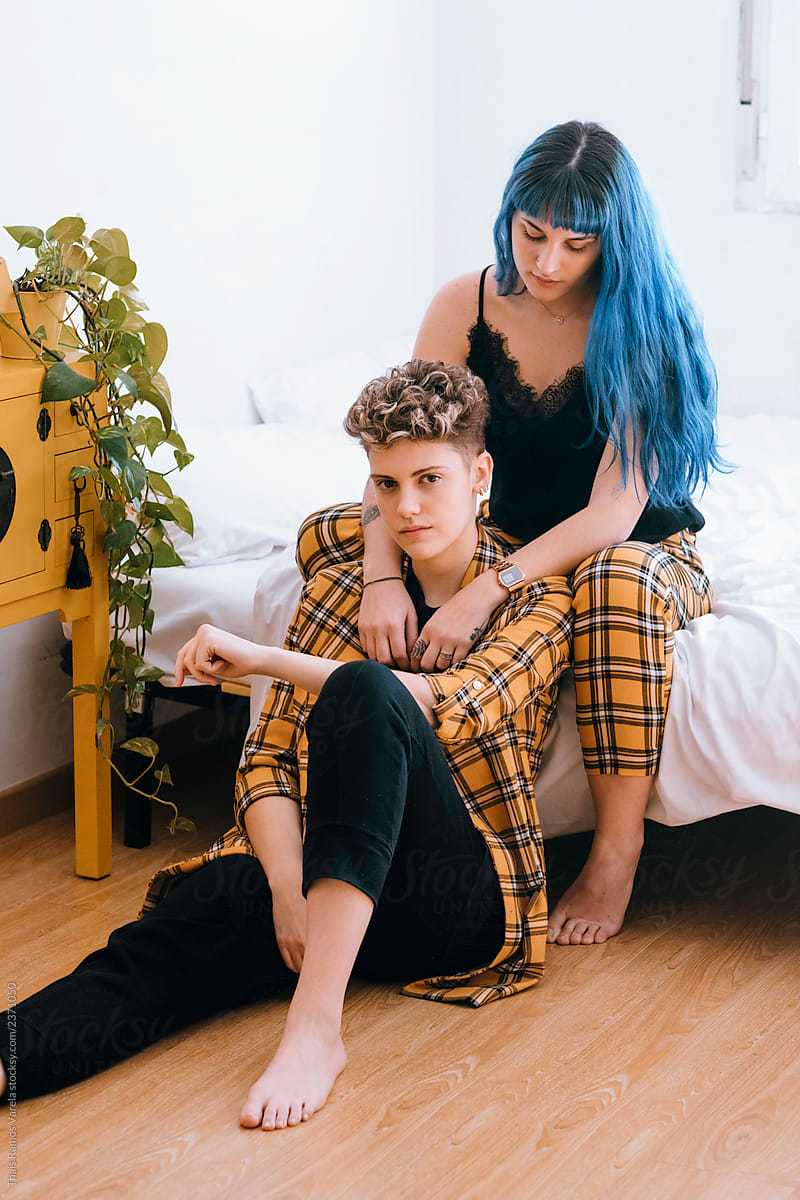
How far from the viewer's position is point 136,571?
1883 mm

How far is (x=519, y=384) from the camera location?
1.82 m

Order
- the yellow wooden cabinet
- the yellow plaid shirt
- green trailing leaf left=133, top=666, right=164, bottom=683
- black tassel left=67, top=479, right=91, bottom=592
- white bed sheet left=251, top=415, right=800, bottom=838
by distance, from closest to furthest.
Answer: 1. the yellow plaid shirt
2. white bed sheet left=251, top=415, right=800, bottom=838
3. the yellow wooden cabinet
4. black tassel left=67, top=479, right=91, bottom=592
5. green trailing leaf left=133, top=666, right=164, bottom=683

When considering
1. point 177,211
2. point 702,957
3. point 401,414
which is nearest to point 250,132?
point 177,211

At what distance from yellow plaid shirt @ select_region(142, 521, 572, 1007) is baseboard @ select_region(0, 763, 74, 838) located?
2.02ft

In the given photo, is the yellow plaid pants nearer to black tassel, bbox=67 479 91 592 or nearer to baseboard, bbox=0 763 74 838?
black tassel, bbox=67 479 91 592

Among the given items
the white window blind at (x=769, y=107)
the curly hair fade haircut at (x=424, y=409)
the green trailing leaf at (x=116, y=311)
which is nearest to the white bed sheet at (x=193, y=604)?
the green trailing leaf at (x=116, y=311)

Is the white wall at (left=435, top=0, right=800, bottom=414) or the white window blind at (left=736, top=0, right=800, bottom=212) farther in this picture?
the white wall at (left=435, top=0, right=800, bottom=414)

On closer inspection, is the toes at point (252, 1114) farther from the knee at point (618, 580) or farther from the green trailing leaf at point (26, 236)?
the green trailing leaf at point (26, 236)

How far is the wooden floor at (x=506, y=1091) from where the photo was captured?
1220mm

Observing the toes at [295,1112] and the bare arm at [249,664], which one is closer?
the toes at [295,1112]

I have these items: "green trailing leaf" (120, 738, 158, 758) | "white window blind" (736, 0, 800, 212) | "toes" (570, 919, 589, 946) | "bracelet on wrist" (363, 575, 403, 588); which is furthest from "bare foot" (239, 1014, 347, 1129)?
"white window blind" (736, 0, 800, 212)

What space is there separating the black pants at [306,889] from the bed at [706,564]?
0.96 ft

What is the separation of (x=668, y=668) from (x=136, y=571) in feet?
2.49

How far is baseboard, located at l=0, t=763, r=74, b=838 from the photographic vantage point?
2.14 meters
